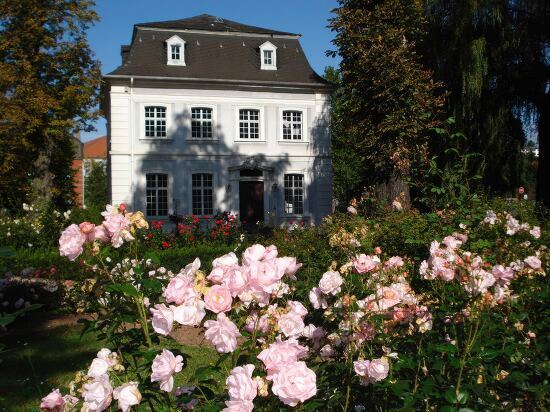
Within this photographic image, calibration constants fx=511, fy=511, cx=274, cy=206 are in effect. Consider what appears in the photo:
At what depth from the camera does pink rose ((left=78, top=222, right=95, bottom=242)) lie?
192cm

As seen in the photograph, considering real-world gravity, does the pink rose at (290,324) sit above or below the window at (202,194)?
below

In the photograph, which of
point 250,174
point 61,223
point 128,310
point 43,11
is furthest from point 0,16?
point 128,310

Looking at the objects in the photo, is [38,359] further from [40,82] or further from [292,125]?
[40,82]

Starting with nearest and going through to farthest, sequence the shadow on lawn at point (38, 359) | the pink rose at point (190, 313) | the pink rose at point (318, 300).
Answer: the pink rose at point (190, 313)
the pink rose at point (318, 300)
the shadow on lawn at point (38, 359)

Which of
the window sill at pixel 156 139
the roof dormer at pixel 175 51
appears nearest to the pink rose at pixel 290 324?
the window sill at pixel 156 139

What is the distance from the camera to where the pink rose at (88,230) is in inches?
75.7

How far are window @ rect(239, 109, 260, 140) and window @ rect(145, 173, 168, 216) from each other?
3.88 m

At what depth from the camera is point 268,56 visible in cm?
2314

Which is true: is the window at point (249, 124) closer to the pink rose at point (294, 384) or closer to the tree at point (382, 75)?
the tree at point (382, 75)

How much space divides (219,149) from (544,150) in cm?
1235

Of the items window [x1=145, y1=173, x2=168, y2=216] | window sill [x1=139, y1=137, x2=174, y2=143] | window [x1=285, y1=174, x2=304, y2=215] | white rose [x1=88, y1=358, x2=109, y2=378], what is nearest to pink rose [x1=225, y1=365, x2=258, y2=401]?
white rose [x1=88, y1=358, x2=109, y2=378]

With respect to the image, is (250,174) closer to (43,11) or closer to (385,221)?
(43,11)

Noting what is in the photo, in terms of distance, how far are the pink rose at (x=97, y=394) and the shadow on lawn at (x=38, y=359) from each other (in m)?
2.36

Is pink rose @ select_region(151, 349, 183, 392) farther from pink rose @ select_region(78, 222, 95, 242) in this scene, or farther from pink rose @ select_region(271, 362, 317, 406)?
pink rose @ select_region(78, 222, 95, 242)
